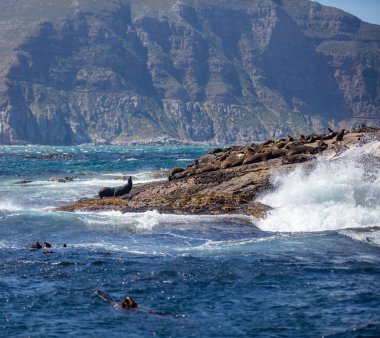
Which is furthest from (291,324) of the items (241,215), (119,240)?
(241,215)

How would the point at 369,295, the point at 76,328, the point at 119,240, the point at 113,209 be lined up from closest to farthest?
1. the point at 76,328
2. the point at 369,295
3. the point at 119,240
4. the point at 113,209

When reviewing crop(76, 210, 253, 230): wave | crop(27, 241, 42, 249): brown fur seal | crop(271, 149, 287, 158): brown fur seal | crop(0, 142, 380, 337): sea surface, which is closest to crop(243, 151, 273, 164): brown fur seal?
crop(271, 149, 287, 158): brown fur seal

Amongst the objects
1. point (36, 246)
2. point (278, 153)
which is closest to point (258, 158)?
point (278, 153)

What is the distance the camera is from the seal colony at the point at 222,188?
40750 mm

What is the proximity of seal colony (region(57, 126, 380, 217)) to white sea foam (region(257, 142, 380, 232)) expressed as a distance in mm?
1086

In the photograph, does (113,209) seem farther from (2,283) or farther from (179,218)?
(2,283)

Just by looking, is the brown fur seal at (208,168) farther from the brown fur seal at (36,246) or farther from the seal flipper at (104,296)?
the seal flipper at (104,296)

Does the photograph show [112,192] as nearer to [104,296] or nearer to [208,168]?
[208,168]

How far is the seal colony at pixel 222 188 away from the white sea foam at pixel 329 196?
1086mm

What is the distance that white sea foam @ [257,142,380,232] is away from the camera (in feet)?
119

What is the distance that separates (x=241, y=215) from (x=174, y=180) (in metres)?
11.5

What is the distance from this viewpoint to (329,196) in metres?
39.7

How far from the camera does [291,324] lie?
1938 cm

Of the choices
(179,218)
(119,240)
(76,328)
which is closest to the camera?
(76,328)
